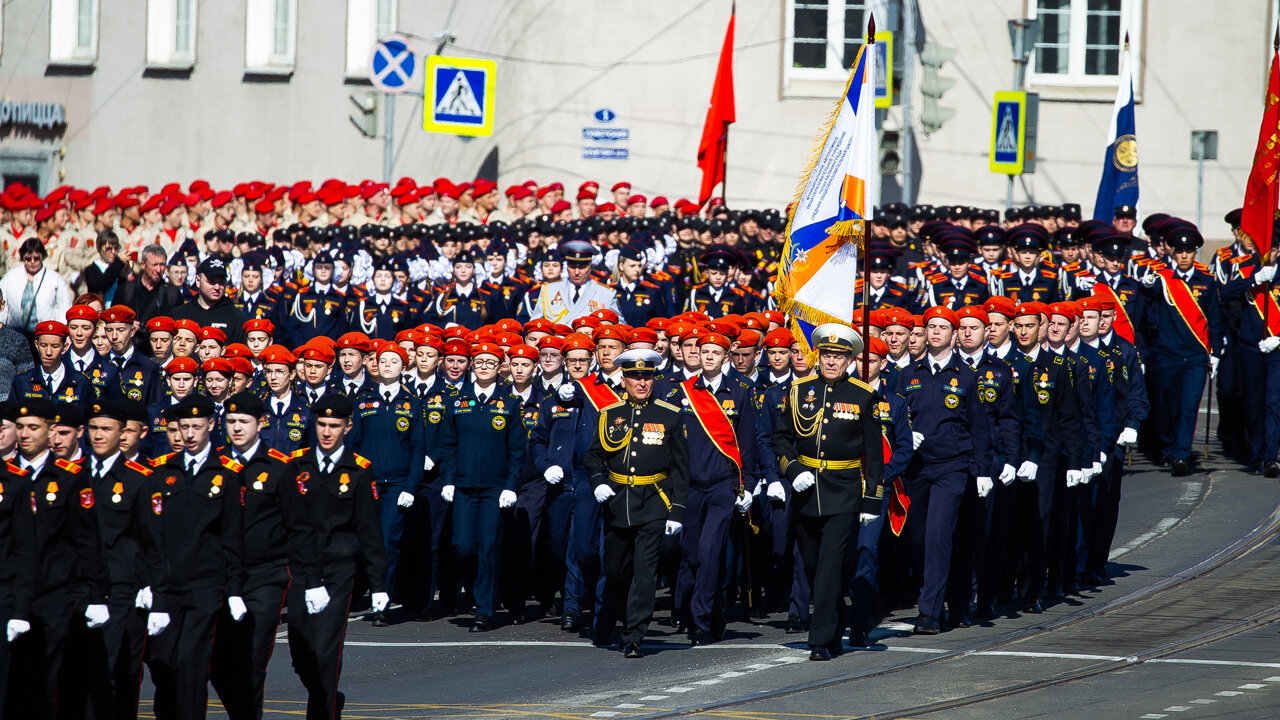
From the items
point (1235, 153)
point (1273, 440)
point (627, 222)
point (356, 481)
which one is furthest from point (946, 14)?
point (356, 481)

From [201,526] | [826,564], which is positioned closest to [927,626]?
[826,564]

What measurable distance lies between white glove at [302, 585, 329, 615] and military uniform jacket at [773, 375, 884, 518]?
3.43m

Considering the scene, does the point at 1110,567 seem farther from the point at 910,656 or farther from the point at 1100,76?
the point at 1100,76

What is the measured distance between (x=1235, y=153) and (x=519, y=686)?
23.4 meters

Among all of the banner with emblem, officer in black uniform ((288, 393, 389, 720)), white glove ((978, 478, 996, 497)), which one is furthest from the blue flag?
officer in black uniform ((288, 393, 389, 720))

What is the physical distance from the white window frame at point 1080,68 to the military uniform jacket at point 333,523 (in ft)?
77.9

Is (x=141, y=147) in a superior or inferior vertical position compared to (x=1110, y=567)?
superior

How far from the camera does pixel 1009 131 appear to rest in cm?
2727

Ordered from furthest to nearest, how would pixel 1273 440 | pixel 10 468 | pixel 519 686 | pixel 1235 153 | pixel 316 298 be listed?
pixel 1235 153, pixel 316 298, pixel 1273 440, pixel 519 686, pixel 10 468

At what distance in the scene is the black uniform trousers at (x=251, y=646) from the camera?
9.61 metres

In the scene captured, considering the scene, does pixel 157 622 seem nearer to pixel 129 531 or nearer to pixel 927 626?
pixel 129 531

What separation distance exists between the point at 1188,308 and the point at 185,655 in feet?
39.7

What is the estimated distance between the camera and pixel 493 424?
13.7 meters

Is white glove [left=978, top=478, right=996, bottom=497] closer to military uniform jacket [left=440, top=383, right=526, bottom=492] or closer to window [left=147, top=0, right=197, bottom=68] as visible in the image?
military uniform jacket [left=440, top=383, right=526, bottom=492]
